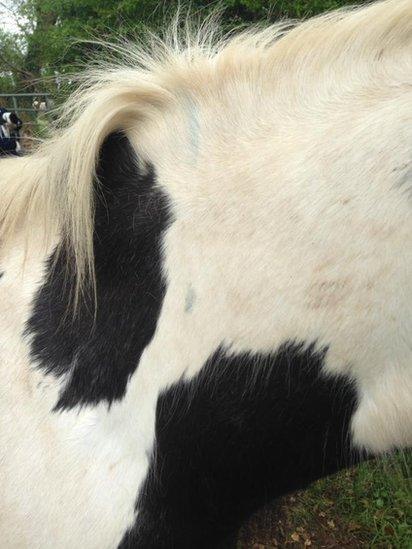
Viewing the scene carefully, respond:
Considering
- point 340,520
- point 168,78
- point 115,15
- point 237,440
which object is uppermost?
point 115,15

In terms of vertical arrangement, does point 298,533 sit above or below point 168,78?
below

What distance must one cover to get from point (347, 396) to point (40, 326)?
0.55 m

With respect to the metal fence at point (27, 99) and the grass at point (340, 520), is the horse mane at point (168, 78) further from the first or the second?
the metal fence at point (27, 99)

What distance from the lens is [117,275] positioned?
Answer: 0.86m

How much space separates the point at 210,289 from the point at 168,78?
361 millimetres

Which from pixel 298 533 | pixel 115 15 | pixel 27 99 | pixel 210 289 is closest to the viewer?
pixel 210 289

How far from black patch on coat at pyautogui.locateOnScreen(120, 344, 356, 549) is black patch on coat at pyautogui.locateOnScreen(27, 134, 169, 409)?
0.12m

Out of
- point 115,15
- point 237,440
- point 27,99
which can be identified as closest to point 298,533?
point 237,440

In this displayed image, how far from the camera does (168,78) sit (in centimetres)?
85

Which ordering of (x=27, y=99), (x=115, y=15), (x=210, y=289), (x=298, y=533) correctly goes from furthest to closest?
(x=27, y=99) < (x=115, y=15) < (x=298, y=533) < (x=210, y=289)

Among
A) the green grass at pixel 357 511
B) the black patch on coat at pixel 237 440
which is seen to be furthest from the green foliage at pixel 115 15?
the black patch on coat at pixel 237 440

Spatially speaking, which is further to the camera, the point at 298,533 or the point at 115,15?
the point at 115,15

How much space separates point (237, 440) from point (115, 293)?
310 mm

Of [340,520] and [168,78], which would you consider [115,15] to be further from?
[340,520]
